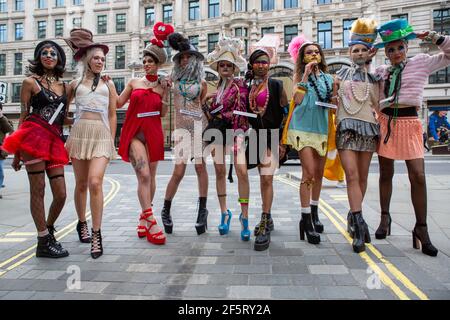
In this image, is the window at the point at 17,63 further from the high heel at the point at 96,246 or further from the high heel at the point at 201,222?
the high heel at the point at 96,246

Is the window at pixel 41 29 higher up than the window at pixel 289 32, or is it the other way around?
the window at pixel 41 29

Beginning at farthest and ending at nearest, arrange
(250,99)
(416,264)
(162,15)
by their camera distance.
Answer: (162,15), (250,99), (416,264)

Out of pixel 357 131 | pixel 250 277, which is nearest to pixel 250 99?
pixel 357 131

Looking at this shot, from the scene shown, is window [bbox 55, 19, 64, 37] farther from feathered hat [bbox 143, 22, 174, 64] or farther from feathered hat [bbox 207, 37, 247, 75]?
feathered hat [bbox 207, 37, 247, 75]

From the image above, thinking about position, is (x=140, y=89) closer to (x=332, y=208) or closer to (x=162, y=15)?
(x=332, y=208)

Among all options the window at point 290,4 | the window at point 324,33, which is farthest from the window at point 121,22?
the window at point 324,33

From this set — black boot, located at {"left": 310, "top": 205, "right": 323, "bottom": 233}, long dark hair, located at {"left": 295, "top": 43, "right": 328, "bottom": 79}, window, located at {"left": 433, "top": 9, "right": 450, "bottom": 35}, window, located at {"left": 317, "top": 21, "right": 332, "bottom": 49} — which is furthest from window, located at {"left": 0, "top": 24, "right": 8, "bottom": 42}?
black boot, located at {"left": 310, "top": 205, "right": 323, "bottom": 233}

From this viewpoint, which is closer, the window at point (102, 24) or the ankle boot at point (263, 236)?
the ankle boot at point (263, 236)

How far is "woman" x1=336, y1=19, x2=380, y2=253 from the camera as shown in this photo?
3.85 meters

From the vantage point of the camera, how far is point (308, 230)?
4.04 metres

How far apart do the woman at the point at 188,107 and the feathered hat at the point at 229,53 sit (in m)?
0.26

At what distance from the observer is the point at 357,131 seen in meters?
3.84

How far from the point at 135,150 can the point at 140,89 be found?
729mm

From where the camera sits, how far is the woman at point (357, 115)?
3.85 meters
